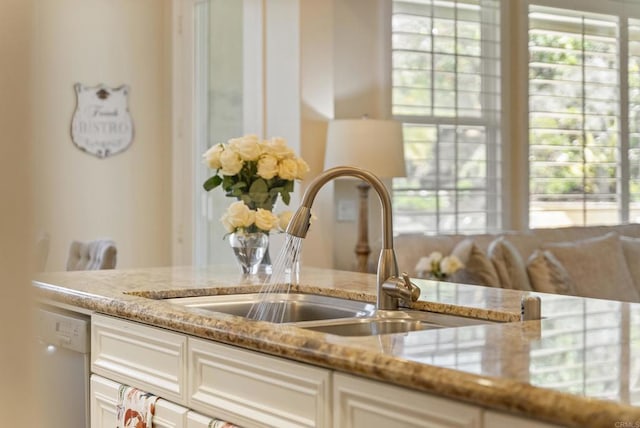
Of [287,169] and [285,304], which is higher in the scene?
[287,169]

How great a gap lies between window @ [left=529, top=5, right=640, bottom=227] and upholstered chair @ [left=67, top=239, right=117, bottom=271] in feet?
8.67

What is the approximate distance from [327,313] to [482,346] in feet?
3.39

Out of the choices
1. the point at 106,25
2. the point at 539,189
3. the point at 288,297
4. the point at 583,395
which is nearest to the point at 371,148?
the point at 539,189

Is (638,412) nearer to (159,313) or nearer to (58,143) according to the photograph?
(159,313)

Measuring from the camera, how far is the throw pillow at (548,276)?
4504mm

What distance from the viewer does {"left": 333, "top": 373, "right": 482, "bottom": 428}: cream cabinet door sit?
129cm

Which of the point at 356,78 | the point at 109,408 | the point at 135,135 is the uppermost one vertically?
the point at 356,78

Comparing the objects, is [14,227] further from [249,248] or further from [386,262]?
[249,248]

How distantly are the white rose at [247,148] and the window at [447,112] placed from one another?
224 cm

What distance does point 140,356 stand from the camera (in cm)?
222

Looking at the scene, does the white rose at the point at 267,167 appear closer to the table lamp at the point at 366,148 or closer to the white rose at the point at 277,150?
the white rose at the point at 277,150

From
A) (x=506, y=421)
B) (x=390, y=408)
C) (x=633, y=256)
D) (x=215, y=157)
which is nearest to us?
(x=506, y=421)

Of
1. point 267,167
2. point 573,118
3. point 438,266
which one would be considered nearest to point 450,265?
point 438,266

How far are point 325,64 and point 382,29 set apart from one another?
467mm
